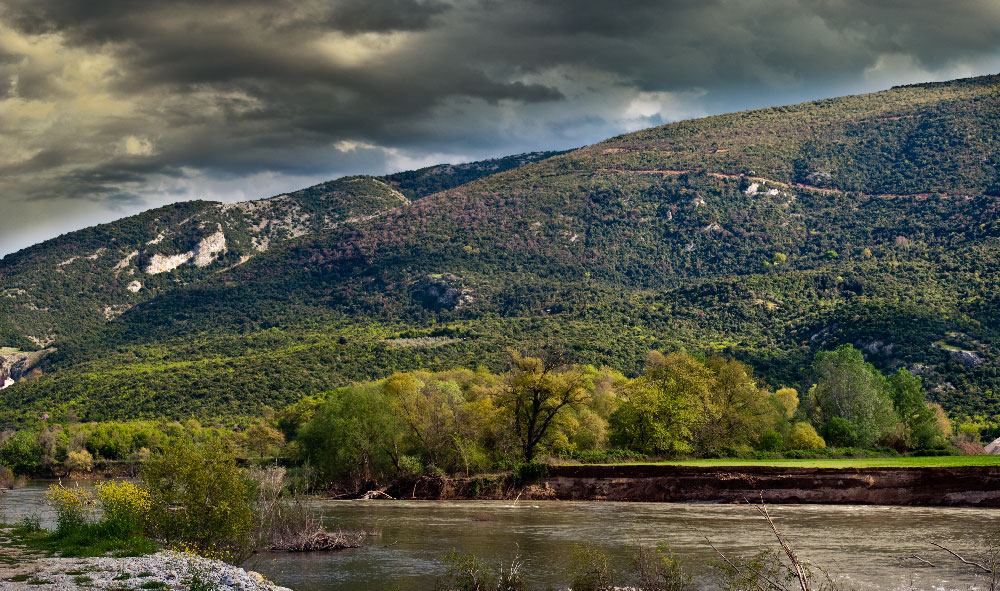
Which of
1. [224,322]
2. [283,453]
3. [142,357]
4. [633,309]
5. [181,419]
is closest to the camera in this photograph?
[283,453]

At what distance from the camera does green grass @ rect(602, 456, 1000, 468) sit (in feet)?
161

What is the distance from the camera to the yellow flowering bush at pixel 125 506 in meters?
29.1

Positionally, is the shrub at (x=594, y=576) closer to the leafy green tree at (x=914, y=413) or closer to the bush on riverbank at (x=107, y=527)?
the bush on riverbank at (x=107, y=527)

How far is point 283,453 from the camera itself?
290 feet

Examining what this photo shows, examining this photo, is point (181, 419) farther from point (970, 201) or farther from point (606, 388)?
point (970, 201)

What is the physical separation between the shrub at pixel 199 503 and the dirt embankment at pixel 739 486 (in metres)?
26.1

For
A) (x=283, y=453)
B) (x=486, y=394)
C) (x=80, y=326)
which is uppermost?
(x=80, y=326)

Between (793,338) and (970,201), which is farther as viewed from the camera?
(970,201)

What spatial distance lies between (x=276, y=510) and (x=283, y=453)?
52961mm

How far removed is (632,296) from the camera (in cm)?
15725

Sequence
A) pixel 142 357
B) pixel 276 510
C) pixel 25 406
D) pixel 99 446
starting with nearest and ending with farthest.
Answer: pixel 276 510 → pixel 99 446 → pixel 25 406 → pixel 142 357

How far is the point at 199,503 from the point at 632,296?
13405 cm

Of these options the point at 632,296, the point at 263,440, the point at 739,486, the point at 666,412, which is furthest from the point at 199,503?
the point at 632,296

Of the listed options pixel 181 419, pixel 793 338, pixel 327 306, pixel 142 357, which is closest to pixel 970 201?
pixel 793 338
